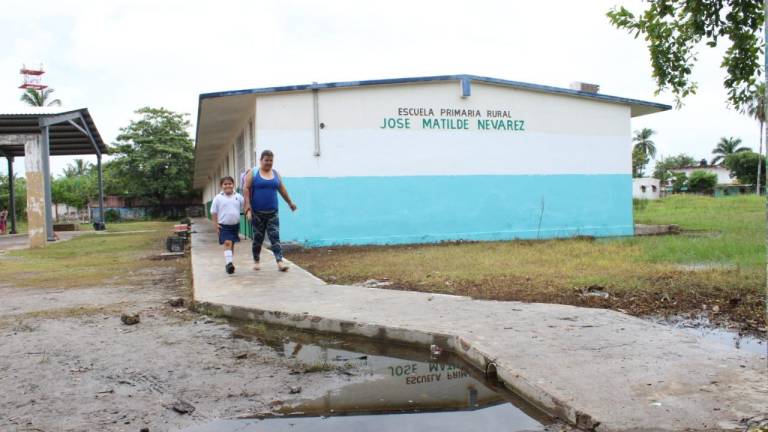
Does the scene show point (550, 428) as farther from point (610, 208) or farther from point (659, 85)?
point (610, 208)

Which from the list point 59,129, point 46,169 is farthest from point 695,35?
point 59,129

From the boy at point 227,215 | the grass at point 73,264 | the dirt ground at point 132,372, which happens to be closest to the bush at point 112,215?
the grass at point 73,264

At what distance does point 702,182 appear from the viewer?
2445 inches

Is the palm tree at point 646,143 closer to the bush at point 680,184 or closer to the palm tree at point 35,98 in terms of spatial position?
the bush at point 680,184

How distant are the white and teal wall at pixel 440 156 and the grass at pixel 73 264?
3.38m

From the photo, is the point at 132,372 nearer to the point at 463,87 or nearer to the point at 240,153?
the point at 463,87

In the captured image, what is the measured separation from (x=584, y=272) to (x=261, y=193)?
4394mm

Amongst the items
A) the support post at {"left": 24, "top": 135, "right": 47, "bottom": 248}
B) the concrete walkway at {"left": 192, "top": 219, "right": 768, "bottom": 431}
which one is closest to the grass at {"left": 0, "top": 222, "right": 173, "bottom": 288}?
the support post at {"left": 24, "top": 135, "right": 47, "bottom": 248}

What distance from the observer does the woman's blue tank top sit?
7.74m

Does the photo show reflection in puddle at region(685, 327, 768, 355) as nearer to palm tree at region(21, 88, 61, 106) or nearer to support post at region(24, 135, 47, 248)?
support post at region(24, 135, 47, 248)

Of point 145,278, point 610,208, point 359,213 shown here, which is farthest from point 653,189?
point 145,278

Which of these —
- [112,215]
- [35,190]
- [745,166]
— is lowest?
[112,215]

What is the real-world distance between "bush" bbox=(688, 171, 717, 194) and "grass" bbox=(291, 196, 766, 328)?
57.8 m

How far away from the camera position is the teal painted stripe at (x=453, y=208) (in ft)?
39.5
